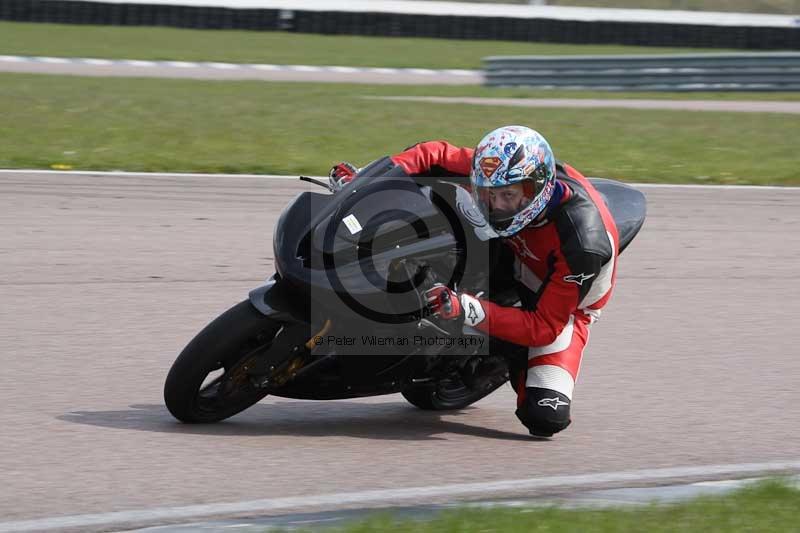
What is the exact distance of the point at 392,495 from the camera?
174 inches

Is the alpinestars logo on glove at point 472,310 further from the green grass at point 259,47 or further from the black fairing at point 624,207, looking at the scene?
the green grass at point 259,47

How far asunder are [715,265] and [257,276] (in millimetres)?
3218

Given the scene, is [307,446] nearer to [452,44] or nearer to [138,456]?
[138,456]

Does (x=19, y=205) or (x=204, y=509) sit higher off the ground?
(x=204, y=509)

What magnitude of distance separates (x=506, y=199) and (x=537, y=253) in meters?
0.40

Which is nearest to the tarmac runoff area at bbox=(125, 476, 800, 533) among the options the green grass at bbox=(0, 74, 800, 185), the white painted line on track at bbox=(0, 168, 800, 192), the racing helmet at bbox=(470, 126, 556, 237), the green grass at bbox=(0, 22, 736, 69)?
the racing helmet at bbox=(470, 126, 556, 237)

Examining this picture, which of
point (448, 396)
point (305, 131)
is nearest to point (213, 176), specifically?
point (305, 131)

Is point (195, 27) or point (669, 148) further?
point (195, 27)

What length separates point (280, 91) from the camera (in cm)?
1734

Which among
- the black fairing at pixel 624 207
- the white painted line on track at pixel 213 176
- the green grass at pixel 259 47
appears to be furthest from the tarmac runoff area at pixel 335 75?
the black fairing at pixel 624 207

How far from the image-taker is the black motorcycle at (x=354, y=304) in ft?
14.9

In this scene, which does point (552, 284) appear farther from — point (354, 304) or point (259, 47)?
point (259, 47)

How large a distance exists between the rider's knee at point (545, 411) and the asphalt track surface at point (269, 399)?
0.11 metres

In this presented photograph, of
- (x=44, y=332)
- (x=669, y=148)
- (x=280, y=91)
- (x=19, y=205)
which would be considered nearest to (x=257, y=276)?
(x=44, y=332)
